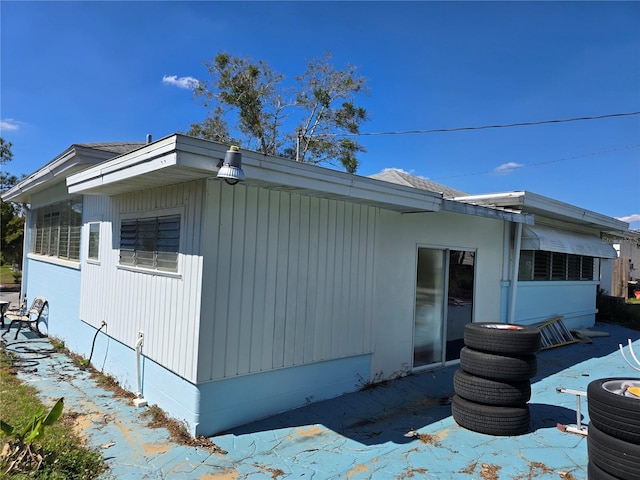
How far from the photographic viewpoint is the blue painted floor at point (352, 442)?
11.0 feet

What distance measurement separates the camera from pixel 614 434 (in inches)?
111

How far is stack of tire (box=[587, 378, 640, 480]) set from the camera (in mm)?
2699

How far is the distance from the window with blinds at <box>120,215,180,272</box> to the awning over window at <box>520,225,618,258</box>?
265 inches

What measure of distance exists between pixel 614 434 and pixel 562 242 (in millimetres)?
7152

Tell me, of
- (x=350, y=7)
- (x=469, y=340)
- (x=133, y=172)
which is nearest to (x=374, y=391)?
(x=469, y=340)

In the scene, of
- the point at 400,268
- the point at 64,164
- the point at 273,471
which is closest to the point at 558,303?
the point at 400,268

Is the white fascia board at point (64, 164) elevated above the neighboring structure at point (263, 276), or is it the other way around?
the white fascia board at point (64, 164)

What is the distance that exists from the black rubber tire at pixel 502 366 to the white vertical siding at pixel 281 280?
158 centimetres

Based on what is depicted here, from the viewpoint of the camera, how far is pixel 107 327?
600cm

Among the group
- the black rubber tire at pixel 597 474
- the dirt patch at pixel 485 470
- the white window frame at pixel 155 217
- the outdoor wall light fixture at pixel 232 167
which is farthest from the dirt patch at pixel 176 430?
the black rubber tire at pixel 597 474

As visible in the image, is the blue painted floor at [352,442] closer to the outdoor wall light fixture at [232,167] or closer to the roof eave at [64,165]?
the outdoor wall light fixture at [232,167]

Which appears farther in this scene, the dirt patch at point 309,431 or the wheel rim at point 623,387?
the dirt patch at point 309,431

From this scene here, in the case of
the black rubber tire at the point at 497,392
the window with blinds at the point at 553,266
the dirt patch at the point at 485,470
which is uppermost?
the window with blinds at the point at 553,266

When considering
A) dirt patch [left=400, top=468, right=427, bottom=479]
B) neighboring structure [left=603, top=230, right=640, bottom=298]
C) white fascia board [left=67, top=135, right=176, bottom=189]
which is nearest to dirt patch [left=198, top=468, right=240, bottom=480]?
dirt patch [left=400, top=468, right=427, bottom=479]
